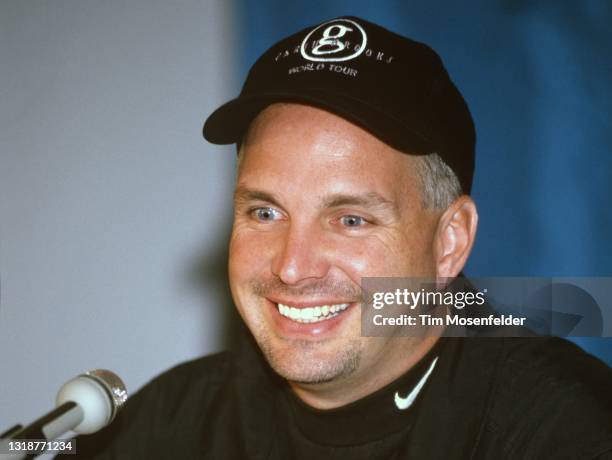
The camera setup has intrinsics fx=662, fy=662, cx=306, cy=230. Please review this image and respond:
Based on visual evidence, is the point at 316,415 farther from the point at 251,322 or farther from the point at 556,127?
the point at 556,127

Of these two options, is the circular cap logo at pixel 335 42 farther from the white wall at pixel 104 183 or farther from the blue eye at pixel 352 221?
the white wall at pixel 104 183

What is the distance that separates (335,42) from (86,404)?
2.38ft

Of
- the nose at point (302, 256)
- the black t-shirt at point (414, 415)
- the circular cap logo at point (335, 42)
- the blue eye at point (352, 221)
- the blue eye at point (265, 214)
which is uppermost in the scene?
the circular cap logo at point (335, 42)

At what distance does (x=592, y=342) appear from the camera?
159cm

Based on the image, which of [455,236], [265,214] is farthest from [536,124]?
[265,214]

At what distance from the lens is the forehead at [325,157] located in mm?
1117

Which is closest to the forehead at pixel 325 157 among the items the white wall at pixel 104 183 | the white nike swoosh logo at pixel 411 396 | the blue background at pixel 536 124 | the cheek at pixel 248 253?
the cheek at pixel 248 253

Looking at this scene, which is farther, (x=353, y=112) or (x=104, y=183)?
(x=104, y=183)

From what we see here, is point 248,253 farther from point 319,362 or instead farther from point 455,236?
point 455,236

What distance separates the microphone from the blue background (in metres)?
0.98

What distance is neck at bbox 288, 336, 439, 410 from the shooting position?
124 cm

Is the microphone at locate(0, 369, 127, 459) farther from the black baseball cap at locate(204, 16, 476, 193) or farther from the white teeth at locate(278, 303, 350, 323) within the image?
the black baseball cap at locate(204, 16, 476, 193)

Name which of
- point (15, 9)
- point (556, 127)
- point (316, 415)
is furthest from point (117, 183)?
point (556, 127)

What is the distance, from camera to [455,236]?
128 centimetres
